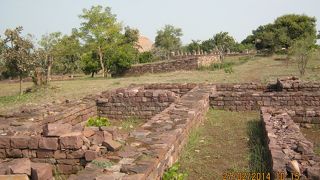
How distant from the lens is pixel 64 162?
537 centimetres

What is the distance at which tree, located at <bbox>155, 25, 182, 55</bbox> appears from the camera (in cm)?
6988

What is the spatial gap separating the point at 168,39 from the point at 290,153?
66.2 metres

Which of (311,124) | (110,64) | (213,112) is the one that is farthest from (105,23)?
(311,124)

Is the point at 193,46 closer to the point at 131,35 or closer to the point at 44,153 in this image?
the point at 131,35

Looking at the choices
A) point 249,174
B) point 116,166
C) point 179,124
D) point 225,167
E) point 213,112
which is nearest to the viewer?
point 116,166

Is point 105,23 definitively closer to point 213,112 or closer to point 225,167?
point 213,112

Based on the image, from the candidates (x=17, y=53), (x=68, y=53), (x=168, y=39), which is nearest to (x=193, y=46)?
(x=168, y=39)

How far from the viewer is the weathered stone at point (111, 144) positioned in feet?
15.9

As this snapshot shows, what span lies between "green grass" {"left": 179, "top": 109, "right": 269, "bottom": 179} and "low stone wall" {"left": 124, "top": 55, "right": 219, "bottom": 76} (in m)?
22.5

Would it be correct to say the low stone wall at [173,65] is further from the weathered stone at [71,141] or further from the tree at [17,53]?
the weathered stone at [71,141]

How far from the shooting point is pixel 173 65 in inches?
1286

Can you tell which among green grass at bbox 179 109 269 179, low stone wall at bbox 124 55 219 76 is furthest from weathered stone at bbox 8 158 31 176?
low stone wall at bbox 124 55 219 76

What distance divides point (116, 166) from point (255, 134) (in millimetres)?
4492
